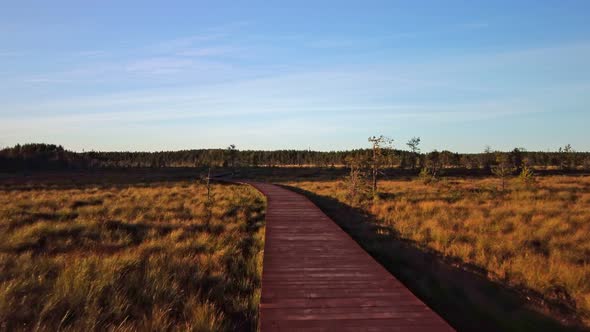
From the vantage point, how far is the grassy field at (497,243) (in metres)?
6.38

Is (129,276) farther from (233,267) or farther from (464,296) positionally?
(464,296)

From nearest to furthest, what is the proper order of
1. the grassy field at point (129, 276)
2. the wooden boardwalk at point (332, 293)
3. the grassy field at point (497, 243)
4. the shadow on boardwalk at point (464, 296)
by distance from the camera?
the wooden boardwalk at point (332, 293) < the grassy field at point (129, 276) < the shadow on boardwalk at point (464, 296) < the grassy field at point (497, 243)

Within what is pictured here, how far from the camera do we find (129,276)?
6.35m

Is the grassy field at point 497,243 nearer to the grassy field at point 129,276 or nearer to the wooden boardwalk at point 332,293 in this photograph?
the wooden boardwalk at point 332,293

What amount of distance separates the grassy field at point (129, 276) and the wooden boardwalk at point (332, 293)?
578mm

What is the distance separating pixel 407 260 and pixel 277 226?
4009mm

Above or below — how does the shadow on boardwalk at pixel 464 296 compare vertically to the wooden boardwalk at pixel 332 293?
below

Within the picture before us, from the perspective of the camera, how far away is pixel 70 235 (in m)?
10.4

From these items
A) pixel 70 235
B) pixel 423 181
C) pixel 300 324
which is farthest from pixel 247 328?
pixel 423 181

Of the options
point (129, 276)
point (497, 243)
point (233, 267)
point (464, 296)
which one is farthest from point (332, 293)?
point (497, 243)

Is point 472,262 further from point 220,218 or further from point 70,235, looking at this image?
point 70,235

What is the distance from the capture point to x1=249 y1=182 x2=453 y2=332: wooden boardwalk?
13.0 feet

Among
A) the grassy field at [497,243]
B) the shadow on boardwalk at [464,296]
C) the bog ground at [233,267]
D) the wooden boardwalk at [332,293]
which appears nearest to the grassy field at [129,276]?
the bog ground at [233,267]

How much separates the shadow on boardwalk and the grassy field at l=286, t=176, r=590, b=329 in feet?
0.10
